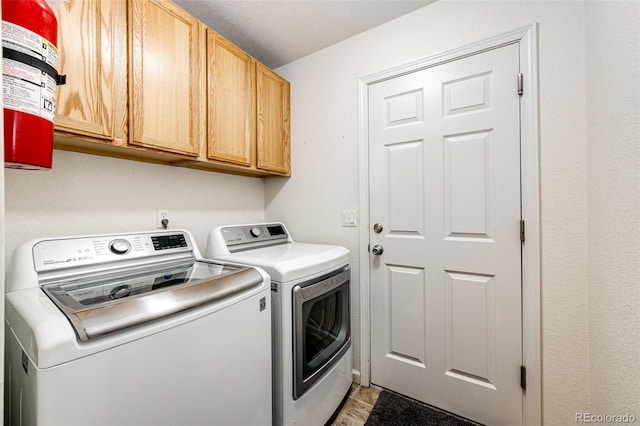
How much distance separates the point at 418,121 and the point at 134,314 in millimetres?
1676

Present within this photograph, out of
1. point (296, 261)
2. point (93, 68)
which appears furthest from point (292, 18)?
point (296, 261)

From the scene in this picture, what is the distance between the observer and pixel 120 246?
124 cm

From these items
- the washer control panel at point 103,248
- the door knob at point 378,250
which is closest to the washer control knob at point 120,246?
the washer control panel at point 103,248

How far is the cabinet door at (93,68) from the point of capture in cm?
103

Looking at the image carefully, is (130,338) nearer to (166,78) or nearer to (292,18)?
(166,78)

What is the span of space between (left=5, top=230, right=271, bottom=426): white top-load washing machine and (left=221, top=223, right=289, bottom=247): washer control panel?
1.23 feet

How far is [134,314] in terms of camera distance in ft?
2.53

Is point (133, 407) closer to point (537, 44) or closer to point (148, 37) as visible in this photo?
point (148, 37)

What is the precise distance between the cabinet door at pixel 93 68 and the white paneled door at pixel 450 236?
139 cm

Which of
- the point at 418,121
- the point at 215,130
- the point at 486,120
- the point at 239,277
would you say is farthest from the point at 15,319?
the point at 486,120

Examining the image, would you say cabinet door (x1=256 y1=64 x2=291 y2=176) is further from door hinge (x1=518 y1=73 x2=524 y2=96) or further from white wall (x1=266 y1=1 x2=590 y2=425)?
door hinge (x1=518 y1=73 x2=524 y2=96)

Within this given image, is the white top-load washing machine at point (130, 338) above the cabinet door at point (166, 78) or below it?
below

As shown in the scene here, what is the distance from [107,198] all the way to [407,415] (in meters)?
2.05

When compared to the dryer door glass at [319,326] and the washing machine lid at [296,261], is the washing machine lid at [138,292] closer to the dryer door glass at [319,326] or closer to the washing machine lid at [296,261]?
the washing machine lid at [296,261]
